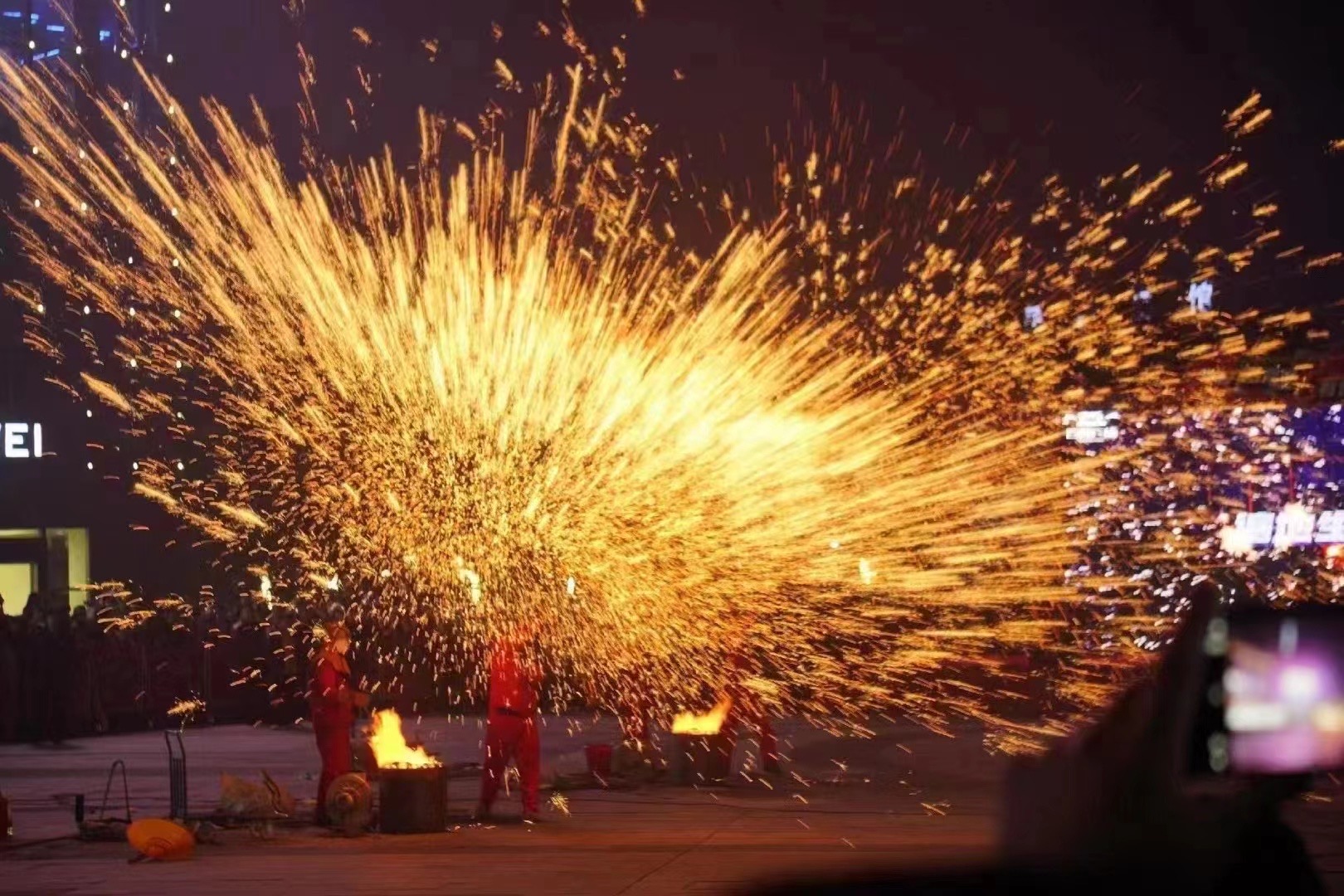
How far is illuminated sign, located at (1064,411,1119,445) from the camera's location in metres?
22.2

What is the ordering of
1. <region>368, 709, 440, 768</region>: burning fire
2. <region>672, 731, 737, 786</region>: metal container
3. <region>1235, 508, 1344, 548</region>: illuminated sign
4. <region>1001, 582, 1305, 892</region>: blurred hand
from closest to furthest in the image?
1. <region>1001, 582, 1305, 892</region>: blurred hand
2. <region>368, 709, 440, 768</region>: burning fire
3. <region>672, 731, 737, 786</region>: metal container
4. <region>1235, 508, 1344, 548</region>: illuminated sign

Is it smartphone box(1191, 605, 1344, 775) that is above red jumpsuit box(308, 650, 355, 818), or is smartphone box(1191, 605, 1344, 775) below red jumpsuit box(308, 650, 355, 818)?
above

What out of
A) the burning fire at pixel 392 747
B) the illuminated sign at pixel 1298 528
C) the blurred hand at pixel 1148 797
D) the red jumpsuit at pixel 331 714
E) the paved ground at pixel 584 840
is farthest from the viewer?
the illuminated sign at pixel 1298 528

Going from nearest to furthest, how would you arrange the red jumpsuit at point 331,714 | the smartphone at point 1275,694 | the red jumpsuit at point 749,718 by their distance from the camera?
the smartphone at point 1275,694 < the red jumpsuit at point 331,714 < the red jumpsuit at point 749,718

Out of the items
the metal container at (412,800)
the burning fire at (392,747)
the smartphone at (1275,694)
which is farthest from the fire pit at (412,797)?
the smartphone at (1275,694)

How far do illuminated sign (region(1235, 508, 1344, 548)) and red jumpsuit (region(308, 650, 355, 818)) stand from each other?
3096cm

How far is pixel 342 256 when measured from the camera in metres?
19.9

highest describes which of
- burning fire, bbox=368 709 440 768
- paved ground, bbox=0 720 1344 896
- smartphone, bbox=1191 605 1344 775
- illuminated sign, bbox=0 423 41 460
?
illuminated sign, bbox=0 423 41 460

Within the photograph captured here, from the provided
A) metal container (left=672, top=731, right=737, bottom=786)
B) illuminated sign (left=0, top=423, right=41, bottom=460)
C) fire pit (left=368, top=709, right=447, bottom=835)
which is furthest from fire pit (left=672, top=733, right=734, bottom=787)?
illuminated sign (left=0, top=423, right=41, bottom=460)

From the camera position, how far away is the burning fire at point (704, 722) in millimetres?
17578

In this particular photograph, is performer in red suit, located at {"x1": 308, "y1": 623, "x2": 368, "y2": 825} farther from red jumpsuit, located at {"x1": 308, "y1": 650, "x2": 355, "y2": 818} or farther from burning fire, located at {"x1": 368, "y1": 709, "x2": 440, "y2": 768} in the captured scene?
burning fire, located at {"x1": 368, "y1": 709, "x2": 440, "y2": 768}

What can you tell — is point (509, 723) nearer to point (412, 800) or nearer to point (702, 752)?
point (412, 800)

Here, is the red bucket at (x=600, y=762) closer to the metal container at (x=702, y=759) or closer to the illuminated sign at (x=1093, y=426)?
the metal container at (x=702, y=759)

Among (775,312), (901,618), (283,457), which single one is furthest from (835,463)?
(283,457)
